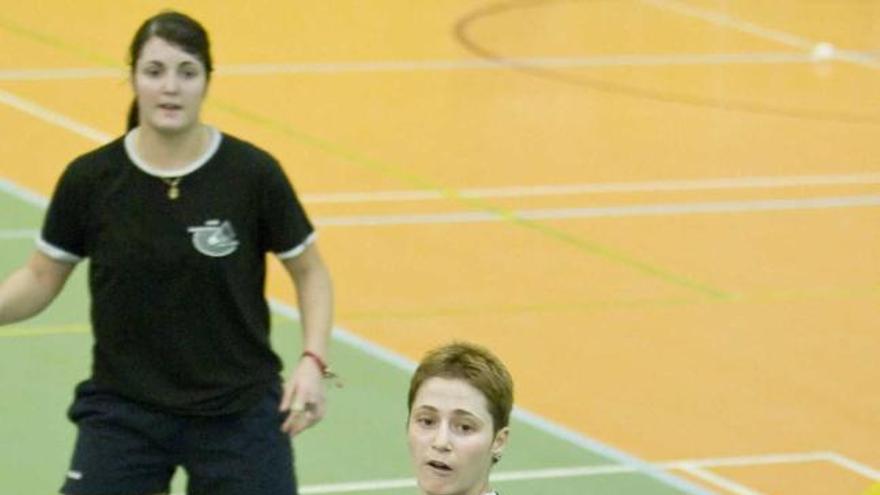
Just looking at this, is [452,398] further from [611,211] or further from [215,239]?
[611,211]

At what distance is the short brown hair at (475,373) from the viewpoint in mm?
4109

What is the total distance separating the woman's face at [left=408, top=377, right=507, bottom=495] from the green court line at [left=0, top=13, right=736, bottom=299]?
7.15 metres

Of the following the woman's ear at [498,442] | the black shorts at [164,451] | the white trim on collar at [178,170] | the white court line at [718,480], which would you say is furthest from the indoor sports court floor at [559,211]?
the woman's ear at [498,442]

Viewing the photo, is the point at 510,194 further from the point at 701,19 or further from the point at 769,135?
the point at 701,19

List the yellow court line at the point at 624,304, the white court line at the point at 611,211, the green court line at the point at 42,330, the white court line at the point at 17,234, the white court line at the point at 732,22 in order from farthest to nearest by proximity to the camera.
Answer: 1. the white court line at the point at 732,22
2. the white court line at the point at 611,211
3. the white court line at the point at 17,234
4. the yellow court line at the point at 624,304
5. the green court line at the point at 42,330

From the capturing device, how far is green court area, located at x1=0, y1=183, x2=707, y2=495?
8711mm

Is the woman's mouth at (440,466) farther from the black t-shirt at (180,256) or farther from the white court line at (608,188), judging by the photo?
the white court line at (608,188)

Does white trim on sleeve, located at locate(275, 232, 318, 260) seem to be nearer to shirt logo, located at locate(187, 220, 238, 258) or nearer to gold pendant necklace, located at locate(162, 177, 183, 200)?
shirt logo, located at locate(187, 220, 238, 258)

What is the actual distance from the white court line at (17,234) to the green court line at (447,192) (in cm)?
238

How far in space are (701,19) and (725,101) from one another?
10.2ft

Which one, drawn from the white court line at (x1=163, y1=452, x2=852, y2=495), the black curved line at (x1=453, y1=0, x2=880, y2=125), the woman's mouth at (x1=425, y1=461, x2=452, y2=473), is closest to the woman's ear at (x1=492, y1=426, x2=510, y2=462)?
the woman's mouth at (x1=425, y1=461, x2=452, y2=473)

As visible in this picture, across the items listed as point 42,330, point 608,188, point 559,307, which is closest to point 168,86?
point 42,330

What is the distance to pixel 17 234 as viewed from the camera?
11820 millimetres

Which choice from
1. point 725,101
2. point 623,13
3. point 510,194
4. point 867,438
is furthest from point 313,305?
point 623,13
